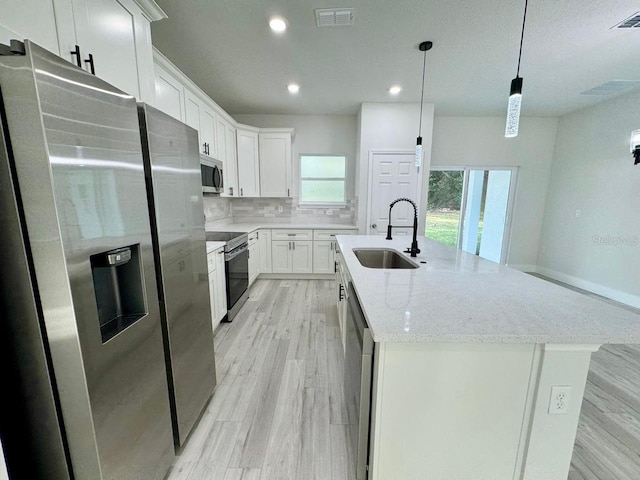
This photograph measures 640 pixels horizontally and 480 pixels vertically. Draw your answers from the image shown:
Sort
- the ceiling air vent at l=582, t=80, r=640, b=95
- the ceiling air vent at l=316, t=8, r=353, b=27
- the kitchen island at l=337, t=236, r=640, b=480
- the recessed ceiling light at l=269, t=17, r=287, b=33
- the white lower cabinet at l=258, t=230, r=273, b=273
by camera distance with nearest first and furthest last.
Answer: the kitchen island at l=337, t=236, r=640, b=480
the ceiling air vent at l=316, t=8, r=353, b=27
the recessed ceiling light at l=269, t=17, r=287, b=33
the ceiling air vent at l=582, t=80, r=640, b=95
the white lower cabinet at l=258, t=230, r=273, b=273

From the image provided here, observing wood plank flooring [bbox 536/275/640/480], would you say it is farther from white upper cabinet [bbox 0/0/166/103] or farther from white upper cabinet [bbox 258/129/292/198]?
white upper cabinet [bbox 258/129/292/198]

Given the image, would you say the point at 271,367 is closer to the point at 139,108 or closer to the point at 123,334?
the point at 123,334

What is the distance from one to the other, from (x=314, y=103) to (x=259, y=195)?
1.74m

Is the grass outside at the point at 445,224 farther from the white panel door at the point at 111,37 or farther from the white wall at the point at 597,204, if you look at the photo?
the white panel door at the point at 111,37

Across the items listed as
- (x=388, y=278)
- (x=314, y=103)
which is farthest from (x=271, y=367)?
(x=314, y=103)

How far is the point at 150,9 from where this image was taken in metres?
1.57

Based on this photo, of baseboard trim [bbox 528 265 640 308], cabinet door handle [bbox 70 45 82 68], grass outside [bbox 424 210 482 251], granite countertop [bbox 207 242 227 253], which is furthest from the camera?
grass outside [bbox 424 210 482 251]

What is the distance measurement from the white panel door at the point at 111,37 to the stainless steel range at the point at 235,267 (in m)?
1.59

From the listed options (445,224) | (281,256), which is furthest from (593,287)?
(281,256)

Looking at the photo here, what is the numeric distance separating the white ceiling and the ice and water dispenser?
2067 millimetres

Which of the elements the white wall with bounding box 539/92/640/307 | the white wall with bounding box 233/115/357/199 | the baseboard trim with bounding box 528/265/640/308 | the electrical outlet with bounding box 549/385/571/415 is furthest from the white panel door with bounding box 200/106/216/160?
the baseboard trim with bounding box 528/265/640/308

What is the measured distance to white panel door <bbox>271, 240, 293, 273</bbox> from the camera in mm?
4188

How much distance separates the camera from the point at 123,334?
3.15 feet

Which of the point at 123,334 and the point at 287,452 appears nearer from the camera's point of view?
the point at 123,334
